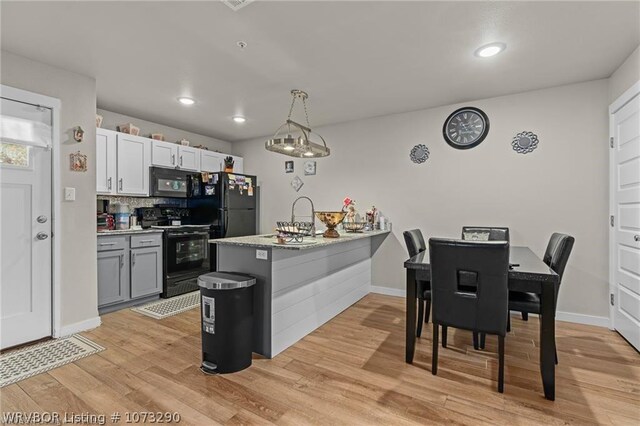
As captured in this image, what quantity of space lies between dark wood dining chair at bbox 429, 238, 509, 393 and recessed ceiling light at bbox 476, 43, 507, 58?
168 centimetres

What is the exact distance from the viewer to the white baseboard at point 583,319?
3.15 meters

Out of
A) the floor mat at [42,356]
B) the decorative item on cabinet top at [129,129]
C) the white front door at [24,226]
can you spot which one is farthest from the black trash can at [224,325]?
the decorative item on cabinet top at [129,129]

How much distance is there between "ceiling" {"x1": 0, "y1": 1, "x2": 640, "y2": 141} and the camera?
2092mm

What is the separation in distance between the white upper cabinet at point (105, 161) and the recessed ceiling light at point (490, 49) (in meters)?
4.16

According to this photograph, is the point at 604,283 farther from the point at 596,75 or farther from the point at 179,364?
the point at 179,364

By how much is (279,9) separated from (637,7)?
238 cm

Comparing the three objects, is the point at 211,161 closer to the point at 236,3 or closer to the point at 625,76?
the point at 236,3

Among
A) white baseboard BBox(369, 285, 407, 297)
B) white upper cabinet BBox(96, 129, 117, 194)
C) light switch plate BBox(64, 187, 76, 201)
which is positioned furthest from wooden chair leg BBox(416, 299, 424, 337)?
white upper cabinet BBox(96, 129, 117, 194)

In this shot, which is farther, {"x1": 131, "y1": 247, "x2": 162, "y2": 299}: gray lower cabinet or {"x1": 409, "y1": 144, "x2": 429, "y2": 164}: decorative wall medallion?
{"x1": 409, "y1": 144, "x2": 429, "y2": 164}: decorative wall medallion

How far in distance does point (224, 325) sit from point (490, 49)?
9.97 ft

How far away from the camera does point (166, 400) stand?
1.90m

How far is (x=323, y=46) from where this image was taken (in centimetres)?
253

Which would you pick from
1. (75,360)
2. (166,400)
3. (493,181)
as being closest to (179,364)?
(166,400)

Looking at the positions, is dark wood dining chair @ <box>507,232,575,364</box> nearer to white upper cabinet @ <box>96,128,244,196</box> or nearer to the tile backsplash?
white upper cabinet @ <box>96,128,244,196</box>
